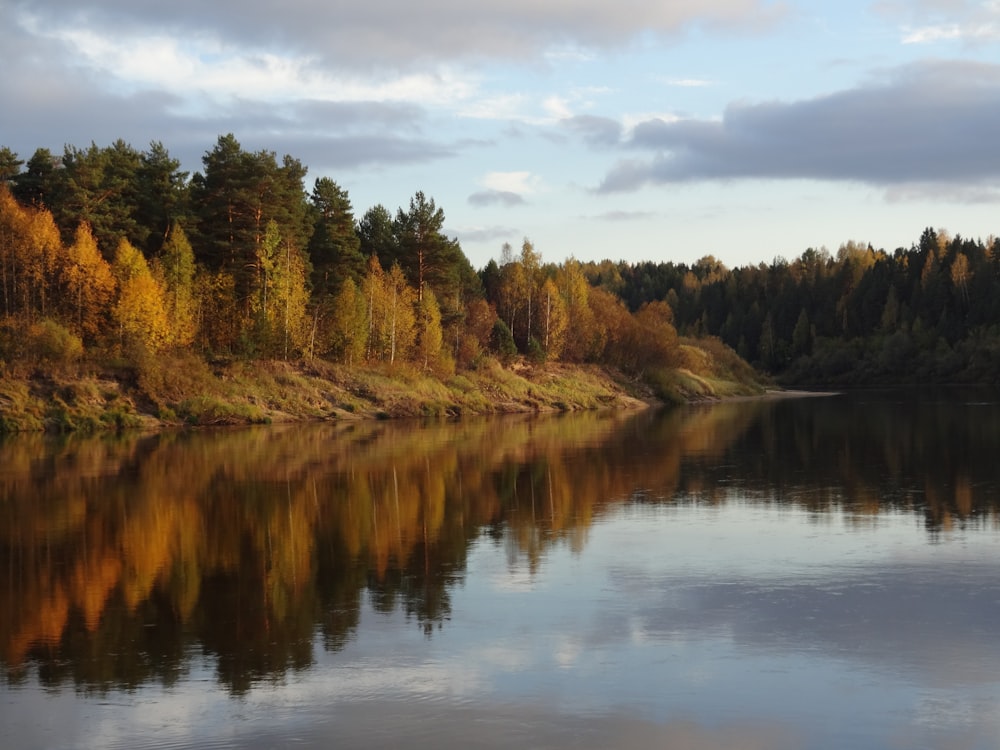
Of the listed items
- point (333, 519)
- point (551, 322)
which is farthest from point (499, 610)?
point (551, 322)

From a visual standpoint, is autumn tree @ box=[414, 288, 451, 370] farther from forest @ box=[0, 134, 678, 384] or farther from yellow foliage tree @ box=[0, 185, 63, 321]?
yellow foliage tree @ box=[0, 185, 63, 321]

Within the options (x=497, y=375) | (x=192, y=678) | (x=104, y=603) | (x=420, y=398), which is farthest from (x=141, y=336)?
(x=192, y=678)

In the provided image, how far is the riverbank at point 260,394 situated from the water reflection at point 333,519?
221 inches

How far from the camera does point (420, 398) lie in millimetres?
67000

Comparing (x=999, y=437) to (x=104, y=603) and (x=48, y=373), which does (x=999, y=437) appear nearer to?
(x=104, y=603)

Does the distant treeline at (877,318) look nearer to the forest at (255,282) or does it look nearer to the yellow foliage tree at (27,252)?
the forest at (255,282)

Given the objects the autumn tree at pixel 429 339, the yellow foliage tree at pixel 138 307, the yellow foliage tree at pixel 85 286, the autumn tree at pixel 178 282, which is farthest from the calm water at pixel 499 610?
the autumn tree at pixel 429 339

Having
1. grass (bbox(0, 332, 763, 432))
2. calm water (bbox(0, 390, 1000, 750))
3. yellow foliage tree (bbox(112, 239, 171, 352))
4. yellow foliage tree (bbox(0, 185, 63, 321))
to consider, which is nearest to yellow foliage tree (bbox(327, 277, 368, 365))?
grass (bbox(0, 332, 763, 432))

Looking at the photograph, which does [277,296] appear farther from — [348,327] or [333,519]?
[333,519]

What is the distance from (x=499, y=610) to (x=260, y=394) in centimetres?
4660

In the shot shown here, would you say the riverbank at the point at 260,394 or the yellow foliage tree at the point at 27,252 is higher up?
the yellow foliage tree at the point at 27,252

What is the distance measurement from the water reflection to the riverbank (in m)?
5.61

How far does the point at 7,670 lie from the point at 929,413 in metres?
63.6

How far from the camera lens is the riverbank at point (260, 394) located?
50375 millimetres
